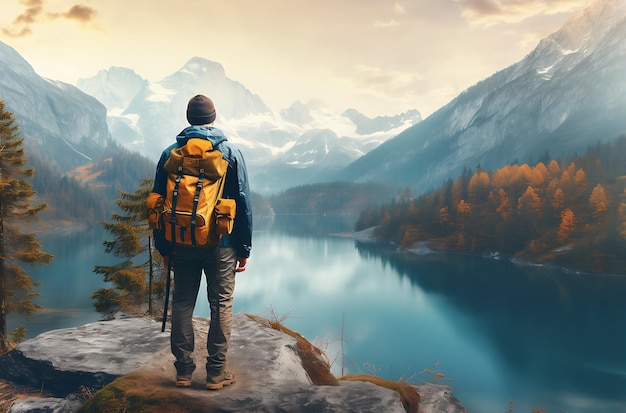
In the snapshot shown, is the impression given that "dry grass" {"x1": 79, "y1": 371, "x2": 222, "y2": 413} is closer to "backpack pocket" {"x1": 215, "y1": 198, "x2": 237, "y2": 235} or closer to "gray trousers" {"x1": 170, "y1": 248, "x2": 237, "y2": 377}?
"gray trousers" {"x1": 170, "y1": 248, "x2": 237, "y2": 377}

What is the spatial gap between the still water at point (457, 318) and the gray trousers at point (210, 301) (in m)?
12.8

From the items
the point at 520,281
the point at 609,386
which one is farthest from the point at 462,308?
the point at 609,386

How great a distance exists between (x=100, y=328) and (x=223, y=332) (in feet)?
15.7

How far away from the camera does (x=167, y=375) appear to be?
6.46m

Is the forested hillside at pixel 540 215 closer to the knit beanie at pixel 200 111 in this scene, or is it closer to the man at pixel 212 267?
the man at pixel 212 267

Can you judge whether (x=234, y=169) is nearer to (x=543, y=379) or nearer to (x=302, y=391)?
(x=302, y=391)

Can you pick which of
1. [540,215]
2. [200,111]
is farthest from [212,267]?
[540,215]

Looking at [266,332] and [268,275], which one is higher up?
[266,332]

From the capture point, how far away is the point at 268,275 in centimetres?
8806

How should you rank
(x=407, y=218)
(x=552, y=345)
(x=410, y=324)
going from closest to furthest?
(x=552, y=345) < (x=410, y=324) < (x=407, y=218)

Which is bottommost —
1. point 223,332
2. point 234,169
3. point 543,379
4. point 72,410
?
point 543,379

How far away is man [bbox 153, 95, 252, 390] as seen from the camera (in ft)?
19.7

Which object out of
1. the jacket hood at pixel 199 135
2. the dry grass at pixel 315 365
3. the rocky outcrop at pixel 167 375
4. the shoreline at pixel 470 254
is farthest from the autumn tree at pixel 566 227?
the jacket hood at pixel 199 135

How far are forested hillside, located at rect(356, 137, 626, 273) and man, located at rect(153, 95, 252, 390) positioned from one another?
95.0m
